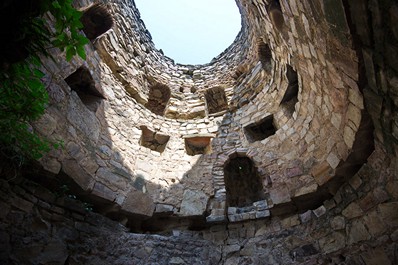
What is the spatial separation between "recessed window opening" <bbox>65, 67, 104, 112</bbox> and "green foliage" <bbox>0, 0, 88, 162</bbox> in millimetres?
1646

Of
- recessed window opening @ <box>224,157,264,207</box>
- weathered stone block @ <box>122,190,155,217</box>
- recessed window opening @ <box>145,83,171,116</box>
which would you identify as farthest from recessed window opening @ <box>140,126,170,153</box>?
weathered stone block @ <box>122,190,155,217</box>

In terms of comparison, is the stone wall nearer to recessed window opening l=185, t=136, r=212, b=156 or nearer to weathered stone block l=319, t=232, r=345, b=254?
recessed window opening l=185, t=136, r=212, b=156

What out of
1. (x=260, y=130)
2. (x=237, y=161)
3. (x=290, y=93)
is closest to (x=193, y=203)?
(x=237, y=161)

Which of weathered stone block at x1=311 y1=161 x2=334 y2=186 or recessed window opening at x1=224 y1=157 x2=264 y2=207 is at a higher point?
recessed window opening at x1=224 y1=157 x2=264 y2=207

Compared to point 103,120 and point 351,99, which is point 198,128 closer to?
point 103,120

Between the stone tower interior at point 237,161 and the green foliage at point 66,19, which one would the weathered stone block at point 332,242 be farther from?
the green foliage at point 66,19

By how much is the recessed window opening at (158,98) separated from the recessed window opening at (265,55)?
253cm

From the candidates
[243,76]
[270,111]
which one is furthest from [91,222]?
[243,76]

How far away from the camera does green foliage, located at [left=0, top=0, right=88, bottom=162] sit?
5.12ft

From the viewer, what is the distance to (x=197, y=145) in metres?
5.58

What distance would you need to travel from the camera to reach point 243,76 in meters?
6.39

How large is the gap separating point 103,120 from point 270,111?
10.4ft

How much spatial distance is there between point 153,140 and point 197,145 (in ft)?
3.27

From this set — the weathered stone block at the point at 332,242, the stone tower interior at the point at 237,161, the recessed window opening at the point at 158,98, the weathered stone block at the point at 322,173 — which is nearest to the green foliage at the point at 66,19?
the stone tower interior at the point at 237,161
